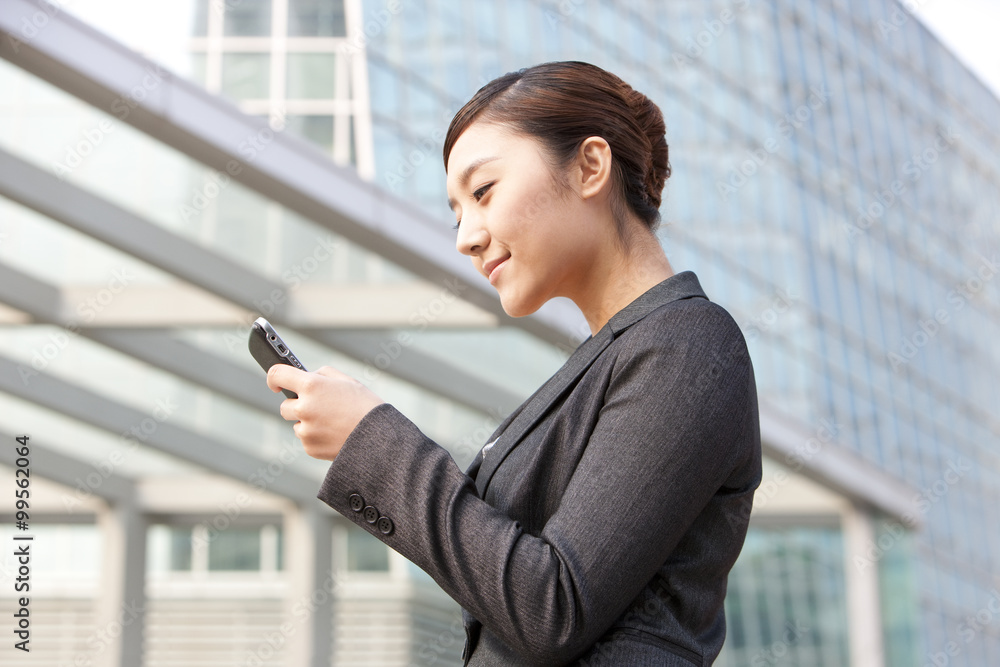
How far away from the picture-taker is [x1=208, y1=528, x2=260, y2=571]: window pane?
42.5 ft

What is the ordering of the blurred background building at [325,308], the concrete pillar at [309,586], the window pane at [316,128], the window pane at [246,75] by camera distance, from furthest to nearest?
1. the window pane at [246,75]
2. the window pane at [316,128]
3. the concrete pillar at [309,586]
4. the blurred background building at [325,308]

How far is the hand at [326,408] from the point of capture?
1412 mm

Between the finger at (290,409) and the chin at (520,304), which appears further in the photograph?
the chin at (520,304)

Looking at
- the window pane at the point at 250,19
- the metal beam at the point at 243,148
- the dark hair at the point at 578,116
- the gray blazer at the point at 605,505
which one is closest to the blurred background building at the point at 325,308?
the metal beam at the point at 243,148

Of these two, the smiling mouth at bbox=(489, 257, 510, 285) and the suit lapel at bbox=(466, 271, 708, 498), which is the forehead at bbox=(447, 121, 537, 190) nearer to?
the smiling mouth at bbox=(489, 257, 510, 285)

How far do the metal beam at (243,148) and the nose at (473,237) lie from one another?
5019 mm

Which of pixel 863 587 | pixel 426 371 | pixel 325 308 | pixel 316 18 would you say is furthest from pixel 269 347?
pixel 316 18

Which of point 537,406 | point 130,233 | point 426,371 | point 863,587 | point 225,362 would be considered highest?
point 537,406

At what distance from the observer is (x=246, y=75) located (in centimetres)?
1994

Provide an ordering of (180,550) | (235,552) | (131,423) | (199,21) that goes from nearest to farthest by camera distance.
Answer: (131,423)
(180,550)
(235,552)
(199,21)

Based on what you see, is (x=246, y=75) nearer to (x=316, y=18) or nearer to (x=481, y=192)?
(x=316, y=18)

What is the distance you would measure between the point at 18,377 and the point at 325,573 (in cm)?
387

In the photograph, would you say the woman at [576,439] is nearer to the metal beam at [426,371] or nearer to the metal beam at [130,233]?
the metal beam at [130,233]

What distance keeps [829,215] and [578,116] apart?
89.1ft
